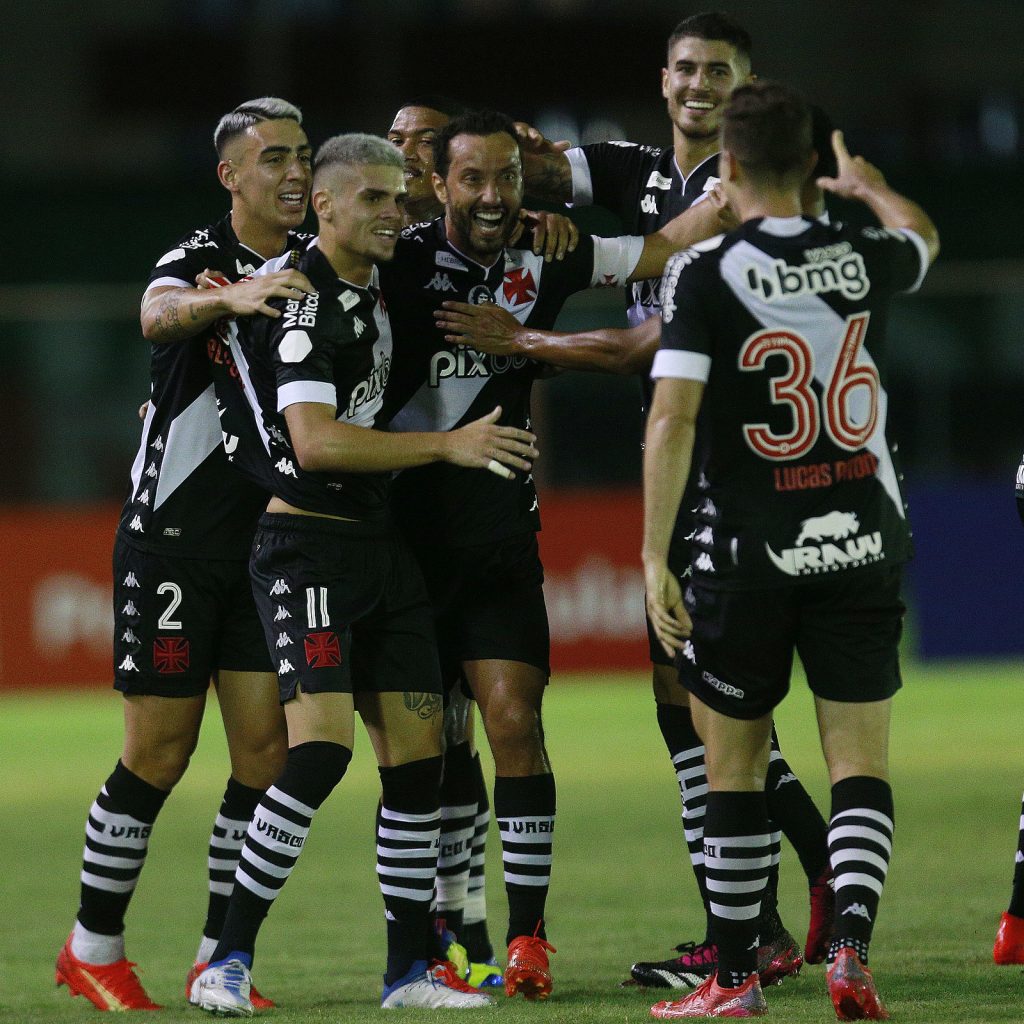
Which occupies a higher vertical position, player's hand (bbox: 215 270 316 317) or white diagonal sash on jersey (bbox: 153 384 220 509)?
player's hand (bbox: 215 270 316 317)

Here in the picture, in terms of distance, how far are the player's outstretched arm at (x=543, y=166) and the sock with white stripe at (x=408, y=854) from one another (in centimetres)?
198

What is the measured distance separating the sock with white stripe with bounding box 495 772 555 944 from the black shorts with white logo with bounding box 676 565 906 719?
3.30ft

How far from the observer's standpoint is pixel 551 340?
16.8 ft

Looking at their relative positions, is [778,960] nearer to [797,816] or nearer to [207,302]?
[797,816]

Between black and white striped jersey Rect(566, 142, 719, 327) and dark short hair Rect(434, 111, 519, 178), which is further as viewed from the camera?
black and white striped jersey Rect(566, 142, 719, 327)

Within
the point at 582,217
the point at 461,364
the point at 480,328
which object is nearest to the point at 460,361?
the point at 461,364

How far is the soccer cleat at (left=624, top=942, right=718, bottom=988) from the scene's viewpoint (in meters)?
5.20

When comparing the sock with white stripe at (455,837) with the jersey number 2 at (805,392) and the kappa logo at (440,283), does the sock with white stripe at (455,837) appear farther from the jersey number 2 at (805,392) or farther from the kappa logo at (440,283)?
the jersey number 2 at (805,392)

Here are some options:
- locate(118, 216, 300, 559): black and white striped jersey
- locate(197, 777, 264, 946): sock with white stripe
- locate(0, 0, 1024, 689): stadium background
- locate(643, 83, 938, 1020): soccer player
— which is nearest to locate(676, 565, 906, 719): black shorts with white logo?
locate(643, 83, 938, 1020): soccer player

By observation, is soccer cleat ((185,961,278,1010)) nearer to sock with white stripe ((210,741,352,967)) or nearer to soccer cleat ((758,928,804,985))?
sock with white stripe ((210,741,352,967))

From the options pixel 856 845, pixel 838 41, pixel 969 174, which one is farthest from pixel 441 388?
pixel 838 41

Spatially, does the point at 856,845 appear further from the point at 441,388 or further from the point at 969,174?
the point at 969,174

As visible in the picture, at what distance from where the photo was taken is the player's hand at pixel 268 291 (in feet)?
15.9

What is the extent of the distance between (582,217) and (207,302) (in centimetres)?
1254
